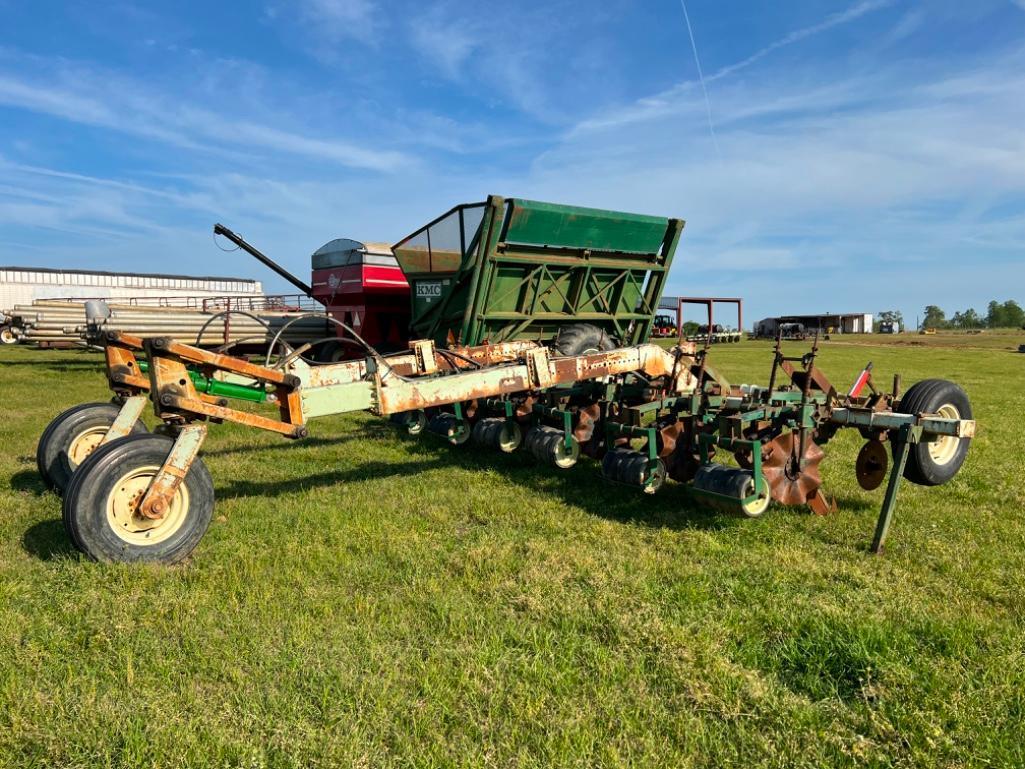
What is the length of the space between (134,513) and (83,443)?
168 centimetres

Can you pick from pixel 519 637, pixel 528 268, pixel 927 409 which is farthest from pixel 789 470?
pixel 528 268

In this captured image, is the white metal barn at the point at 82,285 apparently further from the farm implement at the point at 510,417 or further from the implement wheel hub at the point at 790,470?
the implement wheel hub at the point at 790,470

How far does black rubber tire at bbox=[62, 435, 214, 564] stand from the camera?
355 centimetres

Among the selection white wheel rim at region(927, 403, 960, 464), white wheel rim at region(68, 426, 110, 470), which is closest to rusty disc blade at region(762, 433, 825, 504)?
white wheel rim at region(927, 403, 960, 464)

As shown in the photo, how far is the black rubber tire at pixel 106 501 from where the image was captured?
3553mm

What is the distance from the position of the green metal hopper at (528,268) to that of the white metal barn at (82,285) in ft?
113

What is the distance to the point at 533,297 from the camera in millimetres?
9188

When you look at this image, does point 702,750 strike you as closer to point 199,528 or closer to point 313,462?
point 199,528

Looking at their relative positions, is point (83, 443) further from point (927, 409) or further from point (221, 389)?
point (927, 409)

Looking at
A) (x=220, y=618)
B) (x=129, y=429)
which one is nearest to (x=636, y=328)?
(x=129, y=429)

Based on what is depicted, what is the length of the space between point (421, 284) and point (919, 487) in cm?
656

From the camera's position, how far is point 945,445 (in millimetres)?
5453

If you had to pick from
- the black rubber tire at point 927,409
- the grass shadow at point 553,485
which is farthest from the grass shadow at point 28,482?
the black rubber tire at point 927,409

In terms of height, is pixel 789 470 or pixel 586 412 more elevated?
pixel 586 412
